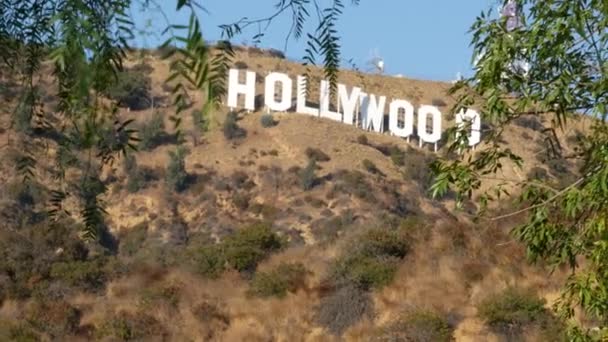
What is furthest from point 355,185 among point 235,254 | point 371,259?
point 371,259

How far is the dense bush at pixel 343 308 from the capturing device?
16.4 m

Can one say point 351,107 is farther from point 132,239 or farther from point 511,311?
point 511,311

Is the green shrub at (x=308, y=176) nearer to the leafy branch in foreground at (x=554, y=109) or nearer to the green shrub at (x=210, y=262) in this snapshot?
the green shrub at (x=210, y=262)

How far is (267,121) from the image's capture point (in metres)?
42.7

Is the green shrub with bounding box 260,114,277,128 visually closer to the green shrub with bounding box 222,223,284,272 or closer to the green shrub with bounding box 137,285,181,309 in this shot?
the green shrub with bounding box 222,223,284,272

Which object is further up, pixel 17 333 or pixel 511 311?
pixel 511 311

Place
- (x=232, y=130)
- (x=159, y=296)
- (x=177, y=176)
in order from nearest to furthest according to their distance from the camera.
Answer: (x=159, y=296) → (x=177, y=176) → (x=232, y=130)

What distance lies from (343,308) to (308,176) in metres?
19.9

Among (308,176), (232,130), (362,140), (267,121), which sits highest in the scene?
(267,121)

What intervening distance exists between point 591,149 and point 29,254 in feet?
44.8

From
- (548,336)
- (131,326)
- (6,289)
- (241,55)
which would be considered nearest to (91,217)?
(548,336)

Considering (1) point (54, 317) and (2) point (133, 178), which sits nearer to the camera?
(1) point (54, 317)

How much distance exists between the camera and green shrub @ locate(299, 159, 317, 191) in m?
36.6

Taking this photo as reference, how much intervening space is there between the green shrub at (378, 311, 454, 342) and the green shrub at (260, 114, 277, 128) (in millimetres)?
27084
